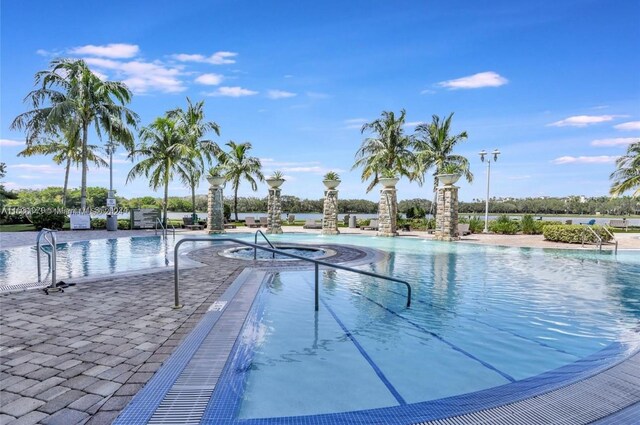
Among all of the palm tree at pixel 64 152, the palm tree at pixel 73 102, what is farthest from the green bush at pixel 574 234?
the palm tree at pixel 64 152

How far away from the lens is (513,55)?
51.0 feet

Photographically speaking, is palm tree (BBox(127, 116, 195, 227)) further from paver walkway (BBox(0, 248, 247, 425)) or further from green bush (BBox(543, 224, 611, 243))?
green bush (BBox(543, 224, 611, 243))

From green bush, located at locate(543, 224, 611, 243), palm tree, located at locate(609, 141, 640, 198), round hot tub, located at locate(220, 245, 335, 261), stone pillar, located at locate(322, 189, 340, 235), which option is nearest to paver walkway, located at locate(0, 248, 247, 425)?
round hot tub, located at locate(220, 245, 335, 261)

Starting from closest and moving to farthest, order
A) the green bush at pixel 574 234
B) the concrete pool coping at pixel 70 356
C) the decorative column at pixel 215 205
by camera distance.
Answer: the concrete pool coping at pixel 70 356
the green bush at pixel 574 234
the decorative column at pixel 215 205

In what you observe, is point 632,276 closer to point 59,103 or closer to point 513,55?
point 513,55

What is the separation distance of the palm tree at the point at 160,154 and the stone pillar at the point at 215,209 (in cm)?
578

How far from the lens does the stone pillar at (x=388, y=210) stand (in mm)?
19375

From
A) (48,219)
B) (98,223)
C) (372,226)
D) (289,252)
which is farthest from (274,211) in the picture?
(48,219)

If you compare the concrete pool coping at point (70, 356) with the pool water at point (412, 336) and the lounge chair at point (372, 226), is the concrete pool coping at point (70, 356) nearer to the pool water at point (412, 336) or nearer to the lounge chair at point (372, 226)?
the pool water at point (412, 336)

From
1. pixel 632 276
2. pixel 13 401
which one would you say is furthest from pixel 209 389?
pixel 632 276

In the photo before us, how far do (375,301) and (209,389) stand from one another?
4278 mm

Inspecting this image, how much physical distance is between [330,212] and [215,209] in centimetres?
651

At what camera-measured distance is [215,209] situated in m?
19.8

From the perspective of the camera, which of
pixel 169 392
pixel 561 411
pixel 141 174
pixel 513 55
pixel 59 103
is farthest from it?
pixel 141 174
